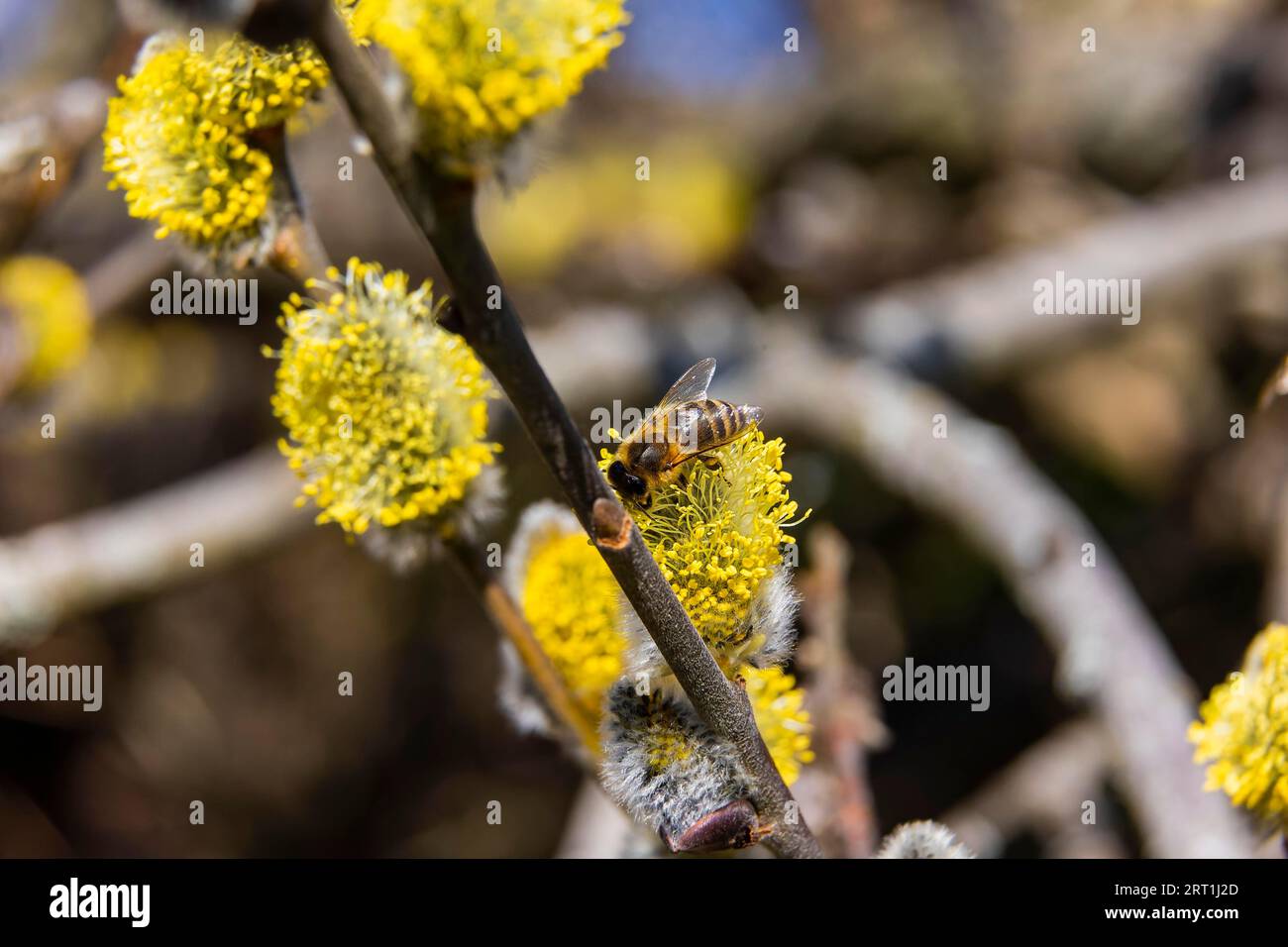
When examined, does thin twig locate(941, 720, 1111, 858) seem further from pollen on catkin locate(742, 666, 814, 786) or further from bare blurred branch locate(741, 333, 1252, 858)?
pollen on catkin locate(742, 666, 814, 786)

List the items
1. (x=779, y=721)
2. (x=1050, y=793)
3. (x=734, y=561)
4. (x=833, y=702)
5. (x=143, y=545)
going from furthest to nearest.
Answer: (x=143, y=545), (x=1050, y=793), (x=833, y=702), (x=779, y=721), (x=734, y=561)

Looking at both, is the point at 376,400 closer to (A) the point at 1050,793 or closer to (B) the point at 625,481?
(B) the point at 625,481

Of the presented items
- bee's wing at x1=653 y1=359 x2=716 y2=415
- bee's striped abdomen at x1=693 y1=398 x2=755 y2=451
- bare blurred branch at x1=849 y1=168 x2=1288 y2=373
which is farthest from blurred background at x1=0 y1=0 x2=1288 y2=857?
bee's striped abdomen at x1=693 y1=398 x2=755 y2=451

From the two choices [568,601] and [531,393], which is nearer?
[531,393]

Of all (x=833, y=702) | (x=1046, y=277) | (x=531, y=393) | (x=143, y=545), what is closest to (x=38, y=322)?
(x=143, y=545)

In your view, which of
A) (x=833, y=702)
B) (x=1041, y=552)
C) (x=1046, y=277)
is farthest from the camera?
(x=1046, y=277)

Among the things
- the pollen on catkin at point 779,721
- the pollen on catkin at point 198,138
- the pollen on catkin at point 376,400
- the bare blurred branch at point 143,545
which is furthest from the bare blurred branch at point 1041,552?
the bare blurred branch at point 143,545
